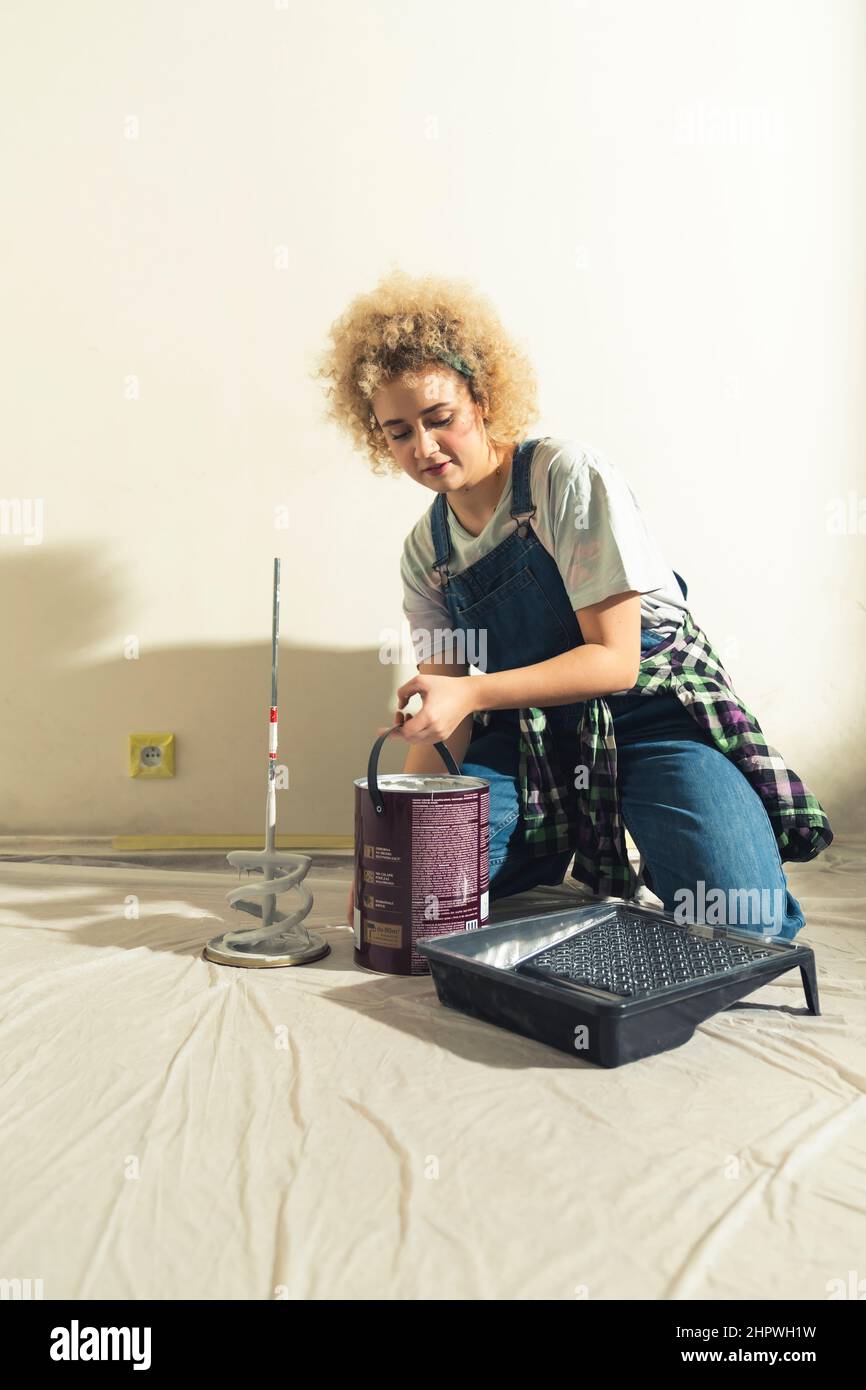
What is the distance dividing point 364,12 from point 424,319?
34.6 inches

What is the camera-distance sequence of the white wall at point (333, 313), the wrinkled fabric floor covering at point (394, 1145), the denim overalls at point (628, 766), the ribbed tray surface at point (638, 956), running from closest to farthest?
the wrinkled fabric floor covering at point (394, 1145) → the ribbed tray surface at point (638, 956) → the denim overalls at point (628, 766) → the white wall at point (333, 313)

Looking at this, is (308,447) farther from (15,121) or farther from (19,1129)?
(19,1129)

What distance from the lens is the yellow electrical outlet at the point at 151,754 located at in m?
1.79

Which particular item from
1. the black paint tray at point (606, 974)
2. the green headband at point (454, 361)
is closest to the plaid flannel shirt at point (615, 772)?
the black paint tray at point (606, 974)

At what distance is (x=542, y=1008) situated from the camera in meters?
0.89

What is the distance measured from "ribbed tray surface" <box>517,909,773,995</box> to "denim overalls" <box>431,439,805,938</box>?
0.14m

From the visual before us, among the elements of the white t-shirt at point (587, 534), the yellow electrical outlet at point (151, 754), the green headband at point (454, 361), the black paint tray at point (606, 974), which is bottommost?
the black paint tray at point (606, 974)

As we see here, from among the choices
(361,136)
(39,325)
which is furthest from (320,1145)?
(361,136)

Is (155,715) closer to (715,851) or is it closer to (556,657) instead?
(556,657)

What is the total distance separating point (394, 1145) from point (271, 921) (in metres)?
0.54

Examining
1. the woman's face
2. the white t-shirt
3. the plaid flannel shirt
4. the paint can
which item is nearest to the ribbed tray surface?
the paint can

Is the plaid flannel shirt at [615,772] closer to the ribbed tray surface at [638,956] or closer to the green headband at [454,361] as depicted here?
the ribbed tray surface at [638,956]

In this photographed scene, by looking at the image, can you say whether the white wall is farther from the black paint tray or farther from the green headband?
the black paint tray

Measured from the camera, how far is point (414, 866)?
110cm
